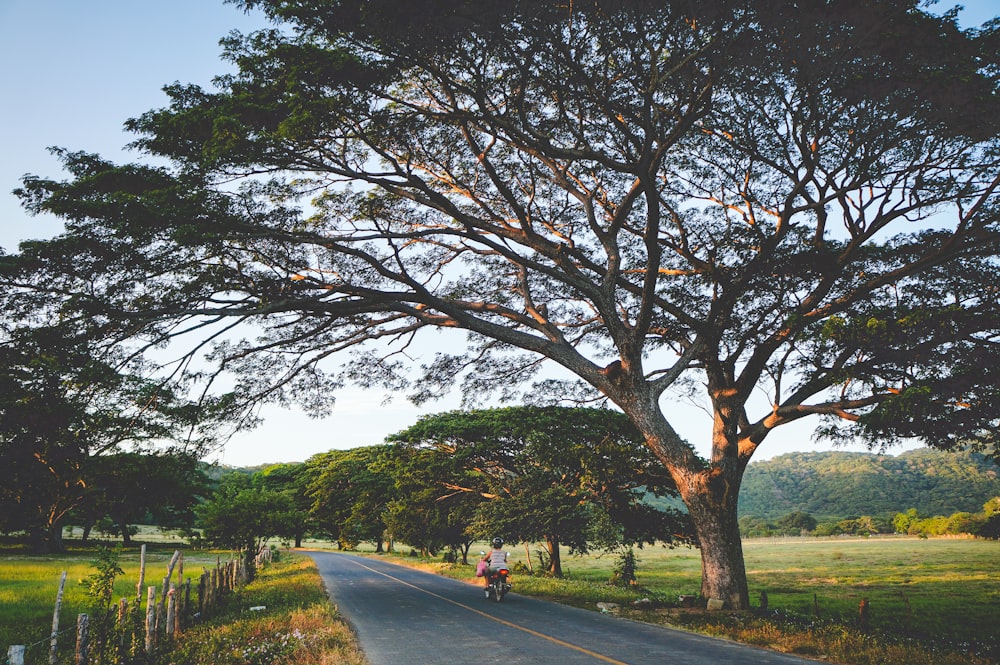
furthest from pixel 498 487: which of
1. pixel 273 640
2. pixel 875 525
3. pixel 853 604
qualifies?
pixel 875 525

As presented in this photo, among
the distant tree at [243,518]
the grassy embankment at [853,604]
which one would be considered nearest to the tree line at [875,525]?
the grassy embankment at [853,604]

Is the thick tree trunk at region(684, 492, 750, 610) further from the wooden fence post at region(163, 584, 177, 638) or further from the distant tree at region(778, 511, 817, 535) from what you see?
the distant tree at region(778, 511, 817, 535)

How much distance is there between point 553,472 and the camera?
28.0 meters

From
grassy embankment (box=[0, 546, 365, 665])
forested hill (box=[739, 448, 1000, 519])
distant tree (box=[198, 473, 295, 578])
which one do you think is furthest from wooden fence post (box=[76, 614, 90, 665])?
forested hill (box=[739, 448, 1000, 519])

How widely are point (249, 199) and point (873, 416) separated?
1175 cm

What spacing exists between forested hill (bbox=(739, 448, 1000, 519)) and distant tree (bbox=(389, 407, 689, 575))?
123093 mm

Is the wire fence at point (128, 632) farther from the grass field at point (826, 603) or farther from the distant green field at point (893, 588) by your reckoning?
the distant green field at point (893, 588)

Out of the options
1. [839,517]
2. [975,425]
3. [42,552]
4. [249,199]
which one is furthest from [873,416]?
[839,517]

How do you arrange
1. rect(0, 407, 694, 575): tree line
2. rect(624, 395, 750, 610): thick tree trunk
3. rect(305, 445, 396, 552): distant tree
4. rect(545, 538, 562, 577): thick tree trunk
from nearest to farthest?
rect(624, 395, 750, 610): thick tree trunk
rect(0, 407, 694, 575): tree line
rect(545, 538, 562, 577): thick tree trunk
rect(305, 445, 396, 552): distant tree

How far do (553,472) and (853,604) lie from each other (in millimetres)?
13485

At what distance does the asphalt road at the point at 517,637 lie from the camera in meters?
8.41

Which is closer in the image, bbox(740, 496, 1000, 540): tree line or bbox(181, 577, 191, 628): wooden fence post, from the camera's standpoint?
bbox(181, 577, 191, 628): wooden fence post

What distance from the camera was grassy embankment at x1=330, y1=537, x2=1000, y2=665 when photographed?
30.3ft

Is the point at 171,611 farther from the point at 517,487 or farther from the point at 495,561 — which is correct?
the point at 517,487
